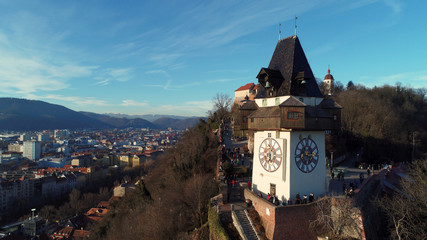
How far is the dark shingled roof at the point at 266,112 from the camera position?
17.0 meters

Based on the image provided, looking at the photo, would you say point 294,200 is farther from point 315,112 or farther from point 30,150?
point 30,150

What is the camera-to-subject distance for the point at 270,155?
691 inches

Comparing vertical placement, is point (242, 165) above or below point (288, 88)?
below

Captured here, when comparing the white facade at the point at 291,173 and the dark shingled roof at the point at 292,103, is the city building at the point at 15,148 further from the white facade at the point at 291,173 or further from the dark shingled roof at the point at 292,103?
the dark shingled roof at the point at 292,103

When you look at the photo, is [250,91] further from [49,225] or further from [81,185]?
[81,185]

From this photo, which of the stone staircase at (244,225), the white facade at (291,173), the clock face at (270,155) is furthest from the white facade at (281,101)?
the stone staircase at (244,225)

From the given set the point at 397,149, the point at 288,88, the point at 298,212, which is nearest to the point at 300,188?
the point at 298,212

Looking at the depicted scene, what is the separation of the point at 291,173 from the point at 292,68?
6961mm

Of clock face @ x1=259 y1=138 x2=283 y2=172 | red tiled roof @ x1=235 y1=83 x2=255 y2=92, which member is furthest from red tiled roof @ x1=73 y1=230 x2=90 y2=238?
red tiled roof @ x1=235 y1=83 x2=255 y2=92

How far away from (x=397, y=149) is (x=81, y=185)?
3253 inches

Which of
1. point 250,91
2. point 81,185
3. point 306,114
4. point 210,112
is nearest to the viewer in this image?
point 306,114

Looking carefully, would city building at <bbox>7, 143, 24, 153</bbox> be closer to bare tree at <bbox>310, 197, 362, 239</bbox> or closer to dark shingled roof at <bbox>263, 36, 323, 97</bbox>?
dark shingled roof at <bbox>263, 36, 323, 97</bbox>

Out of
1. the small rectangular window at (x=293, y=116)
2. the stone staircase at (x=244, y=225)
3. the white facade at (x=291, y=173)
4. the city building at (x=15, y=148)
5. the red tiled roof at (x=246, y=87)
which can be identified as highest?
the red tiled roof at (x=246, y=87)

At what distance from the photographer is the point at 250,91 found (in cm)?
6600
